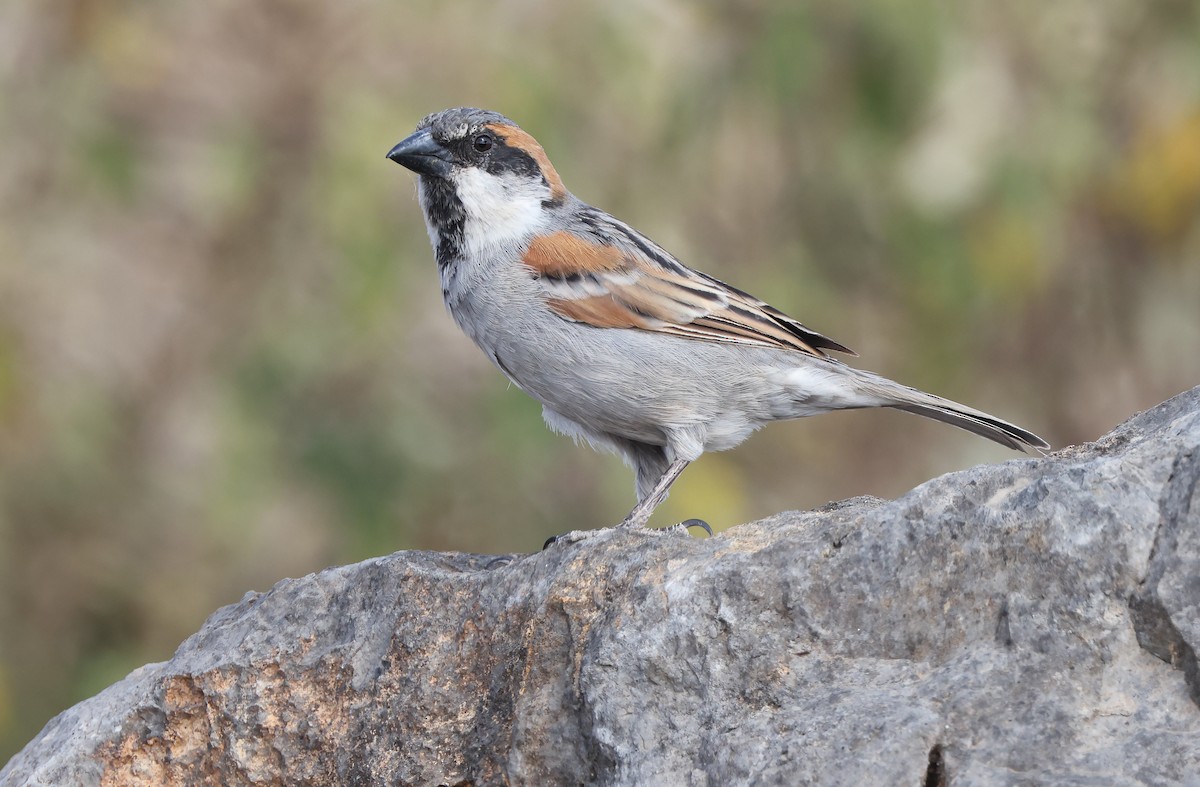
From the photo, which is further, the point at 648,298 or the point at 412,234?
the point at 412,234

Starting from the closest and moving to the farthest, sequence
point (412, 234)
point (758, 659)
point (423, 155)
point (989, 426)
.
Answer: point (758, 659) < point (989, 426) < point (423, 155) < point (412, 234)

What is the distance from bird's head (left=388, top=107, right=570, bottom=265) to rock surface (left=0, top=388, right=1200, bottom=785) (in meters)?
1.65

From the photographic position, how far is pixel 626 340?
452 centimetres

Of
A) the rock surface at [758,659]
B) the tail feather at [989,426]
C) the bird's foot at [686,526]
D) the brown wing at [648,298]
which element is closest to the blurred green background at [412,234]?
the bird's foot at [686,526]

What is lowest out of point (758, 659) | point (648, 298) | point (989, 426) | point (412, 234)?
point (758, 659)

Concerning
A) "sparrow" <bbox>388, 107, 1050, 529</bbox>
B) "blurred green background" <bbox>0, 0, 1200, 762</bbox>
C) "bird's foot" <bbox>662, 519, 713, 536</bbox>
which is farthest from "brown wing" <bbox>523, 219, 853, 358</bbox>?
"blurred green background" <bbox>0, 0, 1200, 762</bbox>

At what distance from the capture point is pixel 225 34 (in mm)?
6664

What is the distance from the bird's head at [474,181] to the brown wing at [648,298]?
18 cm

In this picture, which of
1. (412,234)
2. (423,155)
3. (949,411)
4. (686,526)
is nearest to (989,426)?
(949,411)

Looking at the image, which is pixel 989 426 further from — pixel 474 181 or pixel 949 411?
pixel 474 181

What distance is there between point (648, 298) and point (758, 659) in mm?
2114

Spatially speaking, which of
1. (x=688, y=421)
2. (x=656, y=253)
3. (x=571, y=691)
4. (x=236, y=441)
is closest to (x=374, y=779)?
(x=571, y=691)

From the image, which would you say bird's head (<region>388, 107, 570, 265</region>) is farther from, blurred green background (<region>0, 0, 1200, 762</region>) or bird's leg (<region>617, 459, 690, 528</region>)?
bird's leg (<region>617, 459, 690, 528</region>)

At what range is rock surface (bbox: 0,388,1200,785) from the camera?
7.95 ft
